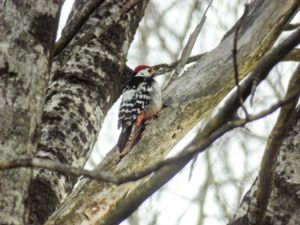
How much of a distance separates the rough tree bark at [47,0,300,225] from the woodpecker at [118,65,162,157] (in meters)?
0.68

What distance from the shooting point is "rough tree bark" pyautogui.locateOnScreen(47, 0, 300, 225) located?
2.81 m

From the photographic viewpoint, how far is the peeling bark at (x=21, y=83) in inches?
66.5

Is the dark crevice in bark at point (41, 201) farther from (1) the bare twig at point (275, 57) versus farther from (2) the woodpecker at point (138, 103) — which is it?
(1) the bare twig at point (275, 57)

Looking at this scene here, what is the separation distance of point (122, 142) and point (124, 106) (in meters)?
1.16

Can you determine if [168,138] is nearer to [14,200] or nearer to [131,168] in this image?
[131,168]

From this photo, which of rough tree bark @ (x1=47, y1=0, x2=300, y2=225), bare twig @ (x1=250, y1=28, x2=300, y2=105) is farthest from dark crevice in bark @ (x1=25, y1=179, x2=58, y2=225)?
bare twig @ (x1=250, y1=28, x2=300, y2=105)

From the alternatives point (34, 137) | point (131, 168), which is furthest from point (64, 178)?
point (34, 137)

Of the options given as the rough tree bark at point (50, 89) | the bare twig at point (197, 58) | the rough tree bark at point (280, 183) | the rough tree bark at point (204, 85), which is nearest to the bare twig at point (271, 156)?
the rough tree bark at point (280, 183)

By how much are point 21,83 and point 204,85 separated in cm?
130

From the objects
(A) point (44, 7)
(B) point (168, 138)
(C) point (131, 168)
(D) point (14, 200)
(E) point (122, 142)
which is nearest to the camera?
(D) point (14, 200)

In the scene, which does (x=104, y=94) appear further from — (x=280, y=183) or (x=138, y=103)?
(x=138, y=103)

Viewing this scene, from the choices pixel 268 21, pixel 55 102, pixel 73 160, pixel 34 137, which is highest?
pixel 268 21

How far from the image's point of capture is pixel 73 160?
275 cm

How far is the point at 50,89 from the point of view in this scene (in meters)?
3.03
